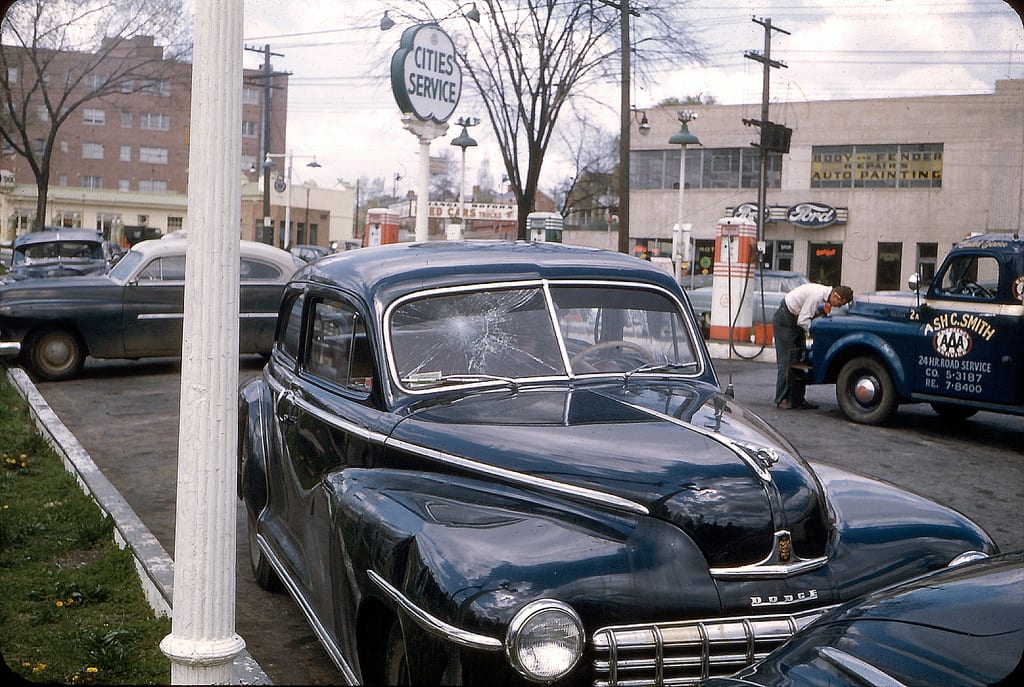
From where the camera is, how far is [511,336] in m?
4.14

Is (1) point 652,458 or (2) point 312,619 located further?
(2) point 312,619

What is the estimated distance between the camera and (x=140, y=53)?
737 centimetres

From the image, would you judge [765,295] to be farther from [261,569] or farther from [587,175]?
[261,569]

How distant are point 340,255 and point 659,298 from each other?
163cm

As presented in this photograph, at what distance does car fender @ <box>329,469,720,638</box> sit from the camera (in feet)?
9.32

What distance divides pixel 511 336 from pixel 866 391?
7813 millimetres

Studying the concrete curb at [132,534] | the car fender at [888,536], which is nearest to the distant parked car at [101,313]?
the concrete curb at [132,534]

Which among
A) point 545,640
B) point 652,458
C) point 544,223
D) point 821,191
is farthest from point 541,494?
point 821,191

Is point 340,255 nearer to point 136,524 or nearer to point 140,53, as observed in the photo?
point 136,524

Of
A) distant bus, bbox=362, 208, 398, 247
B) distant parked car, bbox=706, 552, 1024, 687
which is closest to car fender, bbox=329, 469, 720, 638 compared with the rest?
distant parked car, bbox=706, 552, 1024, 687

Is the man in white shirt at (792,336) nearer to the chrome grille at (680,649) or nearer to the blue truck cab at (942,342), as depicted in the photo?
the blue truck cab at (942,342)

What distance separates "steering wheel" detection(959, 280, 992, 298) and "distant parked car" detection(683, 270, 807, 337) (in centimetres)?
1090

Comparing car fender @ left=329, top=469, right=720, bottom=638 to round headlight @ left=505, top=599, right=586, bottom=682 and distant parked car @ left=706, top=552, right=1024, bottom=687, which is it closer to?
round headlight @ left=505, top=599, right=586, bottom=682

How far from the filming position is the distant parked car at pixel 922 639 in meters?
1.78
